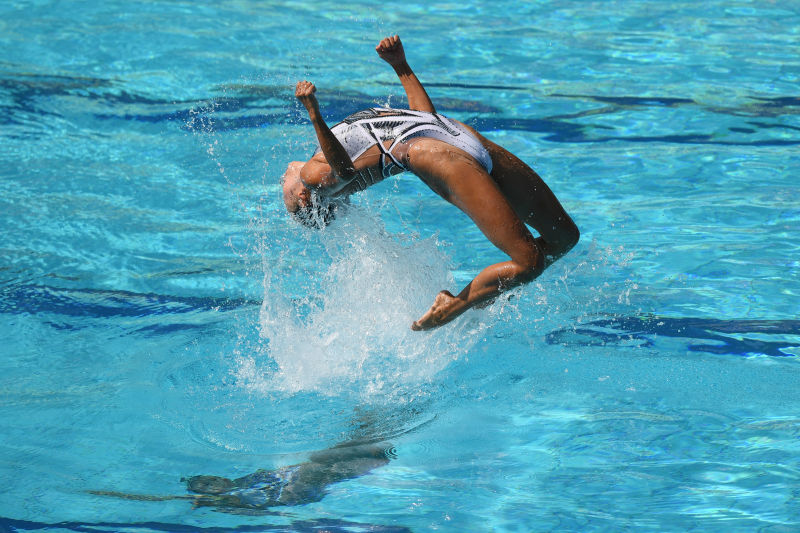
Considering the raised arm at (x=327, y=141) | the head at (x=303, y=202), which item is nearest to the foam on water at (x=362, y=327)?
the head at (x=303, y=202)

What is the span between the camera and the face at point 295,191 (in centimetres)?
450

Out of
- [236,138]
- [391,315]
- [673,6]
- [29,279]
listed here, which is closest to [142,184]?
[236,138]

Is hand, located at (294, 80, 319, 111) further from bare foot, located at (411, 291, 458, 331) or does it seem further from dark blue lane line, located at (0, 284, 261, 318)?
dark blue lane line, located at (0, 284, 261, 318)

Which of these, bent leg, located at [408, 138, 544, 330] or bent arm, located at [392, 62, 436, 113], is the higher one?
bent arm, located at [392, 62, 436, 113]

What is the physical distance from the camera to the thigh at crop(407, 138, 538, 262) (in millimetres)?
4062

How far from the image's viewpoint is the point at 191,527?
3504 millimetres

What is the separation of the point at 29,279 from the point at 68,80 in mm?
3649

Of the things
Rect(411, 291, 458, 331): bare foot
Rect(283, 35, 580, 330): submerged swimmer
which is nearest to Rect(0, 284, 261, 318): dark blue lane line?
Rect(283, 35, 580, 330): submerged swimmer

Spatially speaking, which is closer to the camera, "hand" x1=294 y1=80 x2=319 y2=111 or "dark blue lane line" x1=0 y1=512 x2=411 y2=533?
"dark blue lane line" x1=0 y1=512 x2=411 y2=533

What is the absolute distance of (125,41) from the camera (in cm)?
953

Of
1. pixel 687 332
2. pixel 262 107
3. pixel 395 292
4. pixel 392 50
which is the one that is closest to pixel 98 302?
pixel 395 292

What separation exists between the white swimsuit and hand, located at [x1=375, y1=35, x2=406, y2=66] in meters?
0.48

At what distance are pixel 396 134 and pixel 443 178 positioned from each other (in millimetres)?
355

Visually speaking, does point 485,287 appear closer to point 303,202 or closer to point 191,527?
point 303,202
